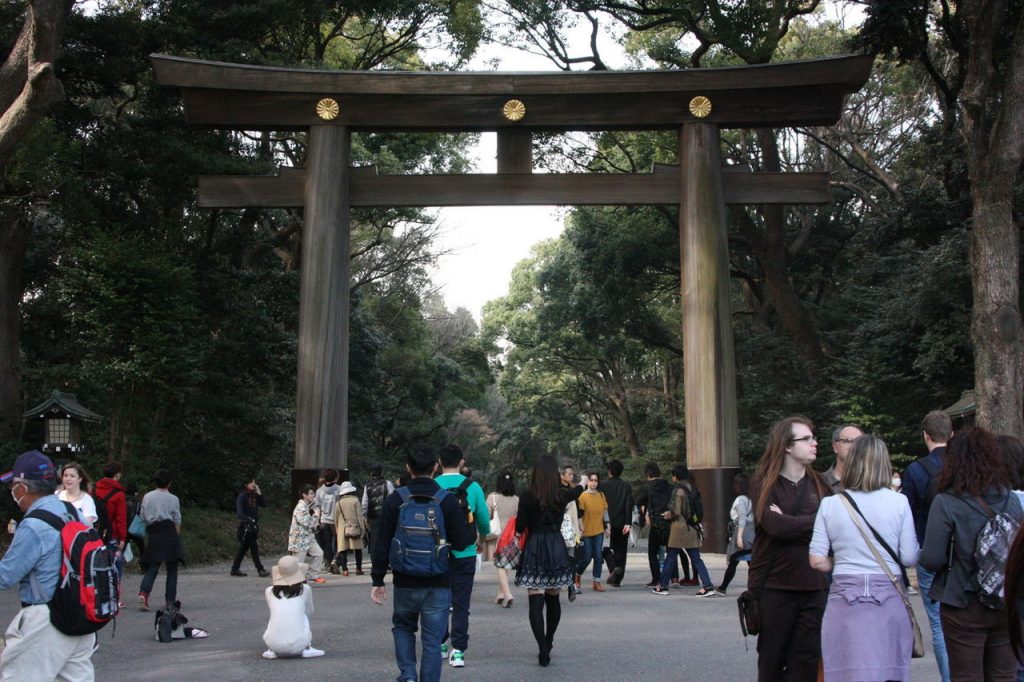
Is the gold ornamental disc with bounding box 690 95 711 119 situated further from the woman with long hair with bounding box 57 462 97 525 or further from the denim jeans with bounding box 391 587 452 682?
the denim jeans with bounding box 391 587 452 682

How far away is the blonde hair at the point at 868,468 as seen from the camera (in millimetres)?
5188

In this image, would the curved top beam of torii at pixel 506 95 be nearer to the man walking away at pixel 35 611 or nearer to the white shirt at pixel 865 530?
the white shirt at pixel 865 530

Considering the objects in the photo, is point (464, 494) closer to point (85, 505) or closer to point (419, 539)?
point (419, 539)

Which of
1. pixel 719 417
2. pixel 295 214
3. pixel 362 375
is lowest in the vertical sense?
pixel 719 417

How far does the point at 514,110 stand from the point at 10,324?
11.1 metres

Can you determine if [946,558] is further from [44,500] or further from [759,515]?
[44,500]

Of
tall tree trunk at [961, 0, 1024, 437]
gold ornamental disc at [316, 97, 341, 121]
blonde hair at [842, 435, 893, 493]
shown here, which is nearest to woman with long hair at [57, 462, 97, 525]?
blonde hair at [842, 435, 893, 493]

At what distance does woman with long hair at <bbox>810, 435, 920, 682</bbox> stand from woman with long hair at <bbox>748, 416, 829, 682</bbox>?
305mm

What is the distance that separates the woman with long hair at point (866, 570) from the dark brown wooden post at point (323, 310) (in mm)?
11576

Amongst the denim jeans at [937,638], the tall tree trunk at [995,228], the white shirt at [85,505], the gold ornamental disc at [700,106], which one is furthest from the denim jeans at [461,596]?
the gold ornamental disc at [700,106]

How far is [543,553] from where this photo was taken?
8.40 meters

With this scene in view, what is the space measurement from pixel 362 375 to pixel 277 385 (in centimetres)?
348

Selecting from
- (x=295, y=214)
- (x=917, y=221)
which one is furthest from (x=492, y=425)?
(x=917, y=221)

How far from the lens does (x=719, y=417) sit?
16.3m
